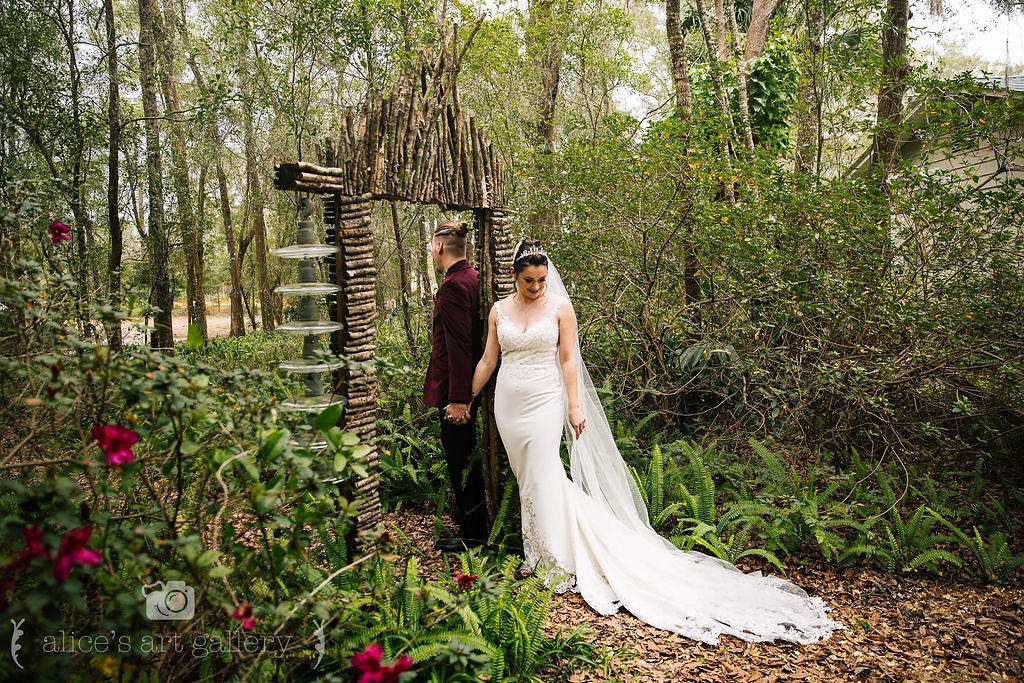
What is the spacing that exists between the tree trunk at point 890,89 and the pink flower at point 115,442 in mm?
6150

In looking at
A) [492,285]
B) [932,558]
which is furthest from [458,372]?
[932,558]

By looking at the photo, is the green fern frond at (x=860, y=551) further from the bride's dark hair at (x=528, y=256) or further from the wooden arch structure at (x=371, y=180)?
the wooden arch structure at (x=371, y=180)

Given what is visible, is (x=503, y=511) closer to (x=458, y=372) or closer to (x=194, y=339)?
(x=458, y=372)

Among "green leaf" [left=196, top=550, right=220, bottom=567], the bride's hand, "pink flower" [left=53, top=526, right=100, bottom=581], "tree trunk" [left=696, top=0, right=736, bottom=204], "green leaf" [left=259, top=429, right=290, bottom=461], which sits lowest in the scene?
the bride's hand

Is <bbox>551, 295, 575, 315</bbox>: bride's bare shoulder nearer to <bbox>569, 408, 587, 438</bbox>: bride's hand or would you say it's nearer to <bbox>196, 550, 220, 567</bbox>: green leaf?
<bbox>569, 408, 587, 438</bbox>: bride's hand

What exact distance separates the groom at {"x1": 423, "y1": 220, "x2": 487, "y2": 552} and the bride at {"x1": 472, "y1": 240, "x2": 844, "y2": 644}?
178mm

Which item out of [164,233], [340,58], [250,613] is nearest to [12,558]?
[250,613]

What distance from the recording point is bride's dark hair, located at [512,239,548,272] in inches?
155

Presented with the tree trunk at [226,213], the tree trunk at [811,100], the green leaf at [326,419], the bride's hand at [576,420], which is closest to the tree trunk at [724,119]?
the tree trunk at [811,100]

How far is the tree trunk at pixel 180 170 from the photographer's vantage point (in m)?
11.9

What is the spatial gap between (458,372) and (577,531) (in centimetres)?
135

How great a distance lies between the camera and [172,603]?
2.10 metres

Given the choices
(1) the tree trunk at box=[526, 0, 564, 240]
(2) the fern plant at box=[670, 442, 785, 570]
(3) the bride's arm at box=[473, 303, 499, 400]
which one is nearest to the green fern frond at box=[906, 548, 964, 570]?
(2) the fern plant at box=[670, 442, 785, 570]

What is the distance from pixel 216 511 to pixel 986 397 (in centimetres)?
600
